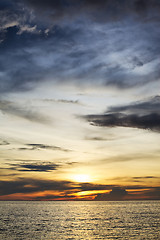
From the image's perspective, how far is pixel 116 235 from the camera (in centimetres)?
7131

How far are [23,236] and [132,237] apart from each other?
3049 cm

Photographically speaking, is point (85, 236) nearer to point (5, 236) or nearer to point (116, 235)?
point (116, 235)

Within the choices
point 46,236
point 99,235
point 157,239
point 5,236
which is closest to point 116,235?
point 99,235

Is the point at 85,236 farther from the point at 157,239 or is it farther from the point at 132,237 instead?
the point at 157,239

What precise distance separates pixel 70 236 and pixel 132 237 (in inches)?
679

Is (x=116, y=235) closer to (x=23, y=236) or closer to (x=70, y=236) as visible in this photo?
(x=70, y=236)

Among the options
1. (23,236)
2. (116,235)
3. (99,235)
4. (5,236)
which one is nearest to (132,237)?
(116,235)

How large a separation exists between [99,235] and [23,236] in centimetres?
2161

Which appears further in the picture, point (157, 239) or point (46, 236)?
point (46, 236)

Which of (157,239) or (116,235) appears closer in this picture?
(157,239)

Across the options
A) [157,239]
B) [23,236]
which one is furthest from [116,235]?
[23,236]

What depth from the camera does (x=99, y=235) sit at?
71.7 metres

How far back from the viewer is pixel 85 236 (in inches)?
2790

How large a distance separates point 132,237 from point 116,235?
5001mm
